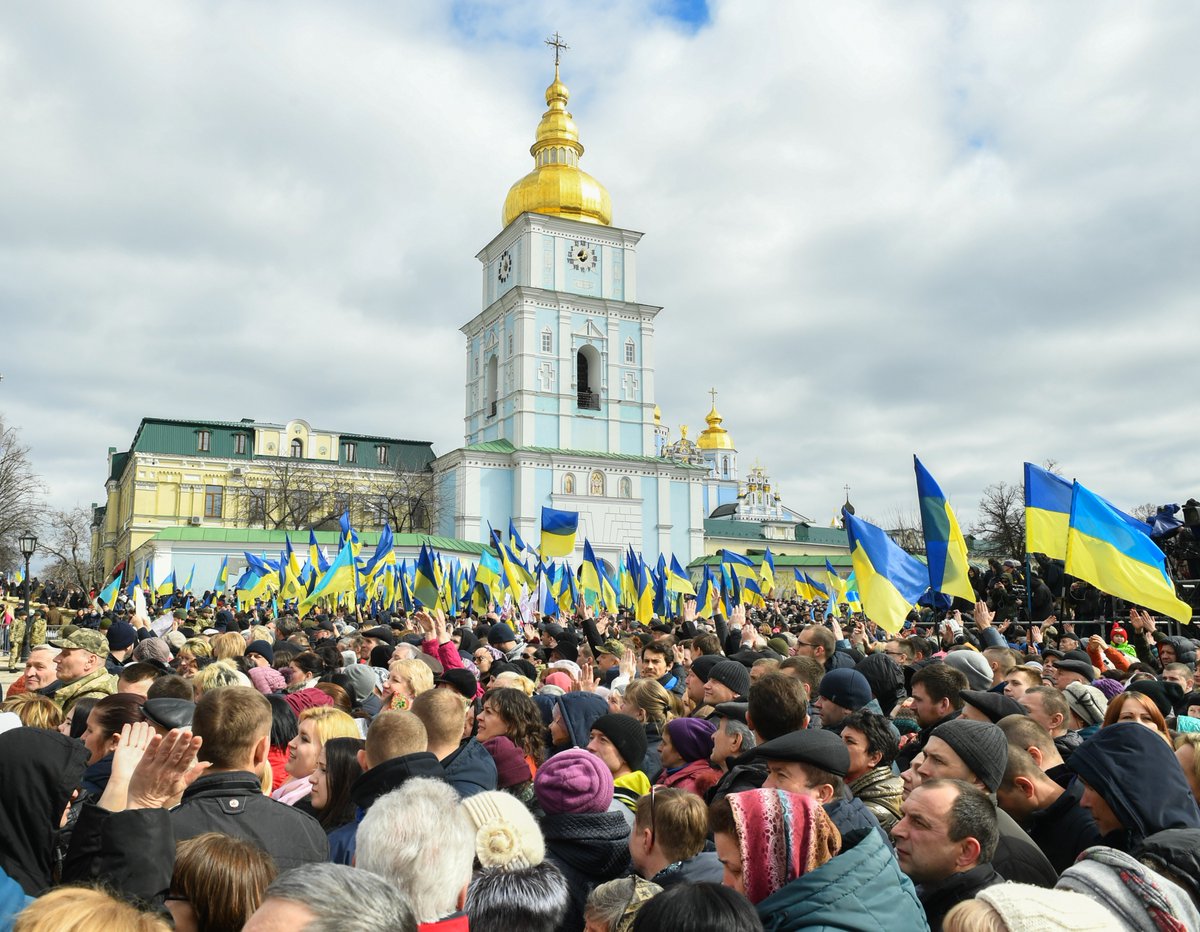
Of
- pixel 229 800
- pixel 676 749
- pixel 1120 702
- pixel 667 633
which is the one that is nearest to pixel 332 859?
pixel 229 800

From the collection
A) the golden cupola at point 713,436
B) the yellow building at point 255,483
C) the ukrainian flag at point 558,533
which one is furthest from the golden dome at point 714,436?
the ukrainian flag at point 558,533

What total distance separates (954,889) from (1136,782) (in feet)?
2.99

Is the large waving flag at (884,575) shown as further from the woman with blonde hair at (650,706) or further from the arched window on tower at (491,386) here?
the arched window on tower at (491,386)

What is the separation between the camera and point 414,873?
291cm

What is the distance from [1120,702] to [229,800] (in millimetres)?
4265

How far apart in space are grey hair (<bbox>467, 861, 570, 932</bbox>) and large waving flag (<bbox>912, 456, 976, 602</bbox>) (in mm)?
8125

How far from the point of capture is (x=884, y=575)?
11.4 metres

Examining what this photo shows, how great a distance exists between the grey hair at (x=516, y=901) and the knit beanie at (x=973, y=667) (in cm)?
424

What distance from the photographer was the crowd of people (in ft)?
8.44

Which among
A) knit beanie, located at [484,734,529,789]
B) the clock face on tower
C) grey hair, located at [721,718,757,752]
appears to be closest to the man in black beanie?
grey hair, located at [721,718,757,752]

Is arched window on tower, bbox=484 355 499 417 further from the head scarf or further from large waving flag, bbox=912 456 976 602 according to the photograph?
the head scarf

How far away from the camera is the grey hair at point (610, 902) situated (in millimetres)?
3023

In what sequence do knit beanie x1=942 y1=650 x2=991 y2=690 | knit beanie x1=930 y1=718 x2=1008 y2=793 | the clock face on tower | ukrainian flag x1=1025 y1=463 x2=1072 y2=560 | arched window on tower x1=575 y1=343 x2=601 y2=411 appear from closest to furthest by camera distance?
1. knit beanie x1=930 y1=718 x2=1008 y2=793
2. knit beanie x1=942 y1=650 x2=991 y2=690
3. ukrainian flag x1=1025 y1=463 x2=1072 y2=560
4. arched window on tower x1=575 y1=343 x2=601 y2=411
5. the clock face on tower

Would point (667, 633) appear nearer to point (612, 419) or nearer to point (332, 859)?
point (332, 859)
